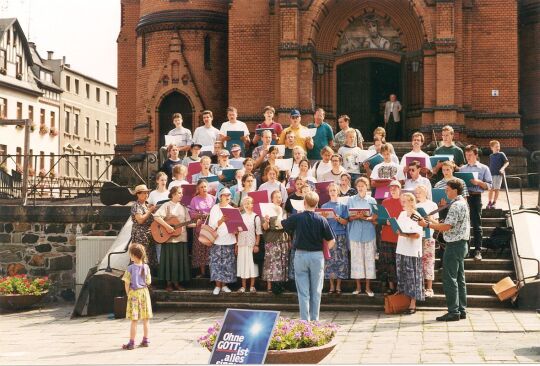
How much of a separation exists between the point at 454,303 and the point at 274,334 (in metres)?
4.68

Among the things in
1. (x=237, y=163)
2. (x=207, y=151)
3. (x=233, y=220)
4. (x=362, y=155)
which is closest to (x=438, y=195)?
(x=362, y=155)

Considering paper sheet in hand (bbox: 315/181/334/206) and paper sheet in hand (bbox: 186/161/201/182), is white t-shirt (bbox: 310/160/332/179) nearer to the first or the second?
paper sheet in hand (bbox: 315/181/334/206)

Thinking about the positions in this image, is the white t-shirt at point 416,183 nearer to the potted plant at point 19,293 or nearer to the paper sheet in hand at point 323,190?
the paper sheet in hand at point 323,190

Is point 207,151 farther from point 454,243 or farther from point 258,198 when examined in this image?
point 454,243

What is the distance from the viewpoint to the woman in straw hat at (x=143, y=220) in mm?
13961

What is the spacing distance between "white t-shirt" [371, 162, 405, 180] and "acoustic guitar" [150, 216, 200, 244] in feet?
10.4

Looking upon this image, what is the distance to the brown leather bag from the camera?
12.6 metres

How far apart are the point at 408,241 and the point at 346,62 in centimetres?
1511

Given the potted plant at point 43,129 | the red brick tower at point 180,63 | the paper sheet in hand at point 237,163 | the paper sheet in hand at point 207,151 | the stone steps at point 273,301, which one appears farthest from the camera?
the potted plant at point 43,129

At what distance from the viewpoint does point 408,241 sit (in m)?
12.5

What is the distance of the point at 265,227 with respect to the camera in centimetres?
1330

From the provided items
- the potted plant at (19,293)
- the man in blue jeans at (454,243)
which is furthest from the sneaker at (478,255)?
the potted plant at (19,293)

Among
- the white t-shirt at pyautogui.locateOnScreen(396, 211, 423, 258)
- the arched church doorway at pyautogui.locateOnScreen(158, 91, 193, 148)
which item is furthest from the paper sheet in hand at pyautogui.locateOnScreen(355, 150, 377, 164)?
the arched church doorway at pyautogui.locateOnScreen(158, 91, 193, 148)

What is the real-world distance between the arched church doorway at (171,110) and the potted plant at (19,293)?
11.6m
